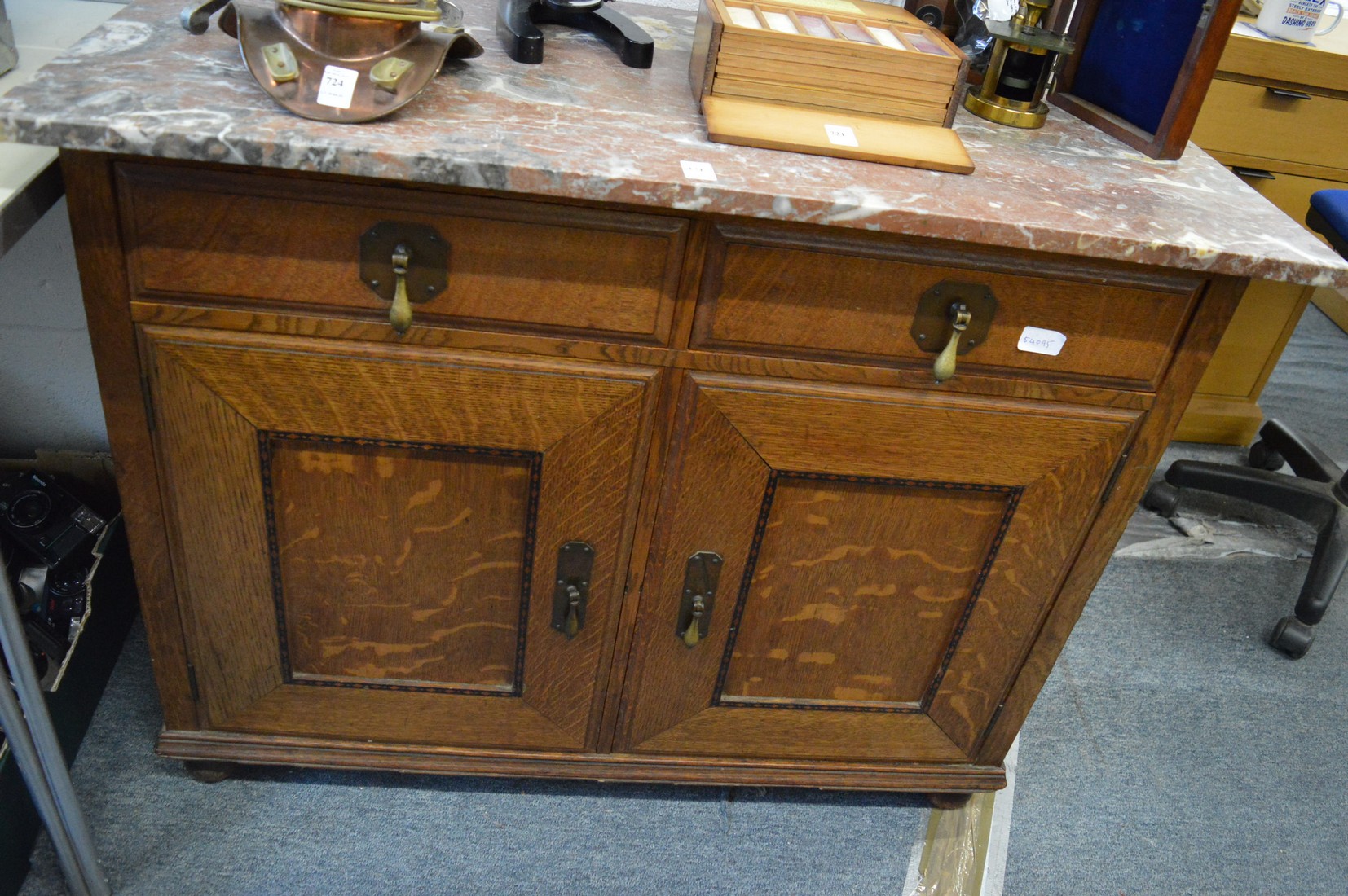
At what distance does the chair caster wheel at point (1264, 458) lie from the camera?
7.21ft

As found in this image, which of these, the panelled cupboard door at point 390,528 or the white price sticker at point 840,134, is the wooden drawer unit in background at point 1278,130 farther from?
the panelled cupboard door at point 390,528

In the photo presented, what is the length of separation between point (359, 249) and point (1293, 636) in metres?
1.68

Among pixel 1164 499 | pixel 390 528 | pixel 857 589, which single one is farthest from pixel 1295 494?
pixel 390 528

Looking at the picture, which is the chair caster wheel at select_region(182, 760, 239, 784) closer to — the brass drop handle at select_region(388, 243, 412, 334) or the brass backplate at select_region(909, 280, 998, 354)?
the brass drop handle at select_region(388, 243, 412, 334)

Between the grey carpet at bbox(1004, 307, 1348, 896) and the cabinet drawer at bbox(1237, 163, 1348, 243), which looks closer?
the grey carpet at bbox(1004, 307, 1348, 896)

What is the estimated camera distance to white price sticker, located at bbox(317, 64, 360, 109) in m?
0.86

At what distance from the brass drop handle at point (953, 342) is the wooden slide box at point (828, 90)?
14 cm

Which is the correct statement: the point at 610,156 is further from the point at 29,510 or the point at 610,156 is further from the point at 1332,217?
the point at 1332,217

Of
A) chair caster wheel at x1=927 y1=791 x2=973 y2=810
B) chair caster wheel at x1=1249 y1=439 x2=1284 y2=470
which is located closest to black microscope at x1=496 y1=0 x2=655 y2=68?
chair caster wheel at x1=927 y1=791 x2=973 y2=810

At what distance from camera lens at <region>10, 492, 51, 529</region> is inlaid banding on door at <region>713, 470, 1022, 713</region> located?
0.92m

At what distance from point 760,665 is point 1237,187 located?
754 millimetres

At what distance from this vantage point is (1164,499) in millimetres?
2078

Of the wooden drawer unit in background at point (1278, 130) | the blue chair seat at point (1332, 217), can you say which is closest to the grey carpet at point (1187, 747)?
the wooden drawer unit in background at point (1278, 130)

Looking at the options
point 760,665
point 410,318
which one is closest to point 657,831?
point 760,665
